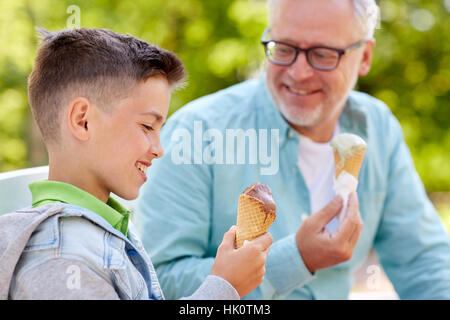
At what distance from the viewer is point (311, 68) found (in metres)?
1.69

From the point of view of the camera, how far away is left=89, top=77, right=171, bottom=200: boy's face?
3.32 feet

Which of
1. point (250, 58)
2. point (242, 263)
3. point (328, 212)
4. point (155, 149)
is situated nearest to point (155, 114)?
point (155, 149)

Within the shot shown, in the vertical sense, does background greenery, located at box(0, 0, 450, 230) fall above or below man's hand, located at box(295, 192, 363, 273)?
above

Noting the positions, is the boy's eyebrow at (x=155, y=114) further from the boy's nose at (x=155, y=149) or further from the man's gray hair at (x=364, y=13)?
the man's gray hair at (x=364, y=13)

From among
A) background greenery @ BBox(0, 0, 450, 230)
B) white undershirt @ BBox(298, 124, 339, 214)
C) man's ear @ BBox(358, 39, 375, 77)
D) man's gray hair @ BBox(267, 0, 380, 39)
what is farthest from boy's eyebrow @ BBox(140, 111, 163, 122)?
background greenery @ BBox(0, 0, 450, 230)

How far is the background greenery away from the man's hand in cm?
208

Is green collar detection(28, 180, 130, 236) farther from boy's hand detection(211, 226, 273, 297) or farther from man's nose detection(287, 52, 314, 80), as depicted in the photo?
man's nose detection(287, 52, 314, 80)

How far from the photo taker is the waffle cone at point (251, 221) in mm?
1008

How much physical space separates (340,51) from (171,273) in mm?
859

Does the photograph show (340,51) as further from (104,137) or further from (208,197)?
(104,137)

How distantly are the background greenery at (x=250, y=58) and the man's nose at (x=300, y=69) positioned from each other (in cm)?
166

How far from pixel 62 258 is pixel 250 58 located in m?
3.52
